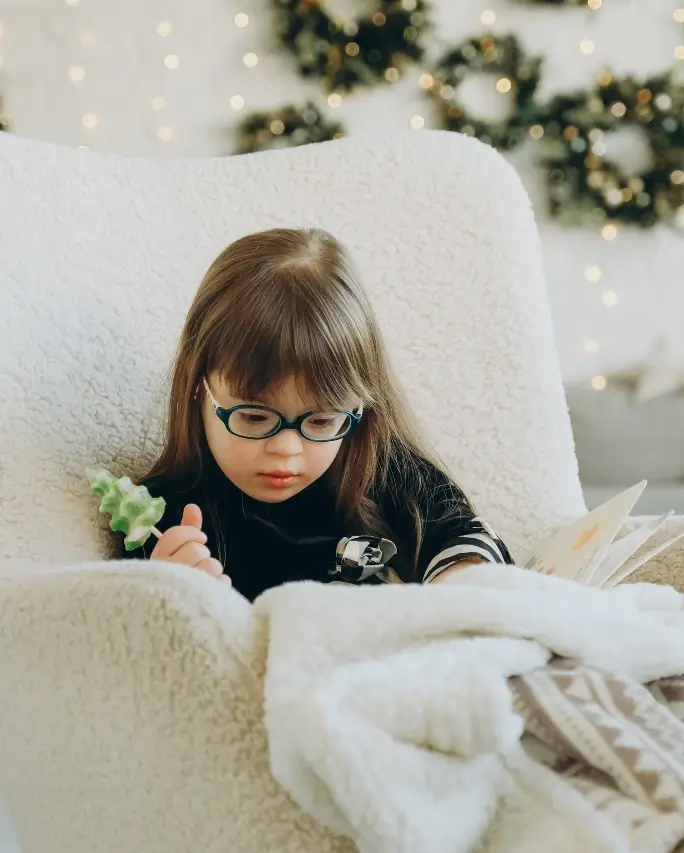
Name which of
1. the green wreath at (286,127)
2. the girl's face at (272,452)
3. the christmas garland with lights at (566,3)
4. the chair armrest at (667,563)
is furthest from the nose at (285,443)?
the christmas garland with lights at (566,3)

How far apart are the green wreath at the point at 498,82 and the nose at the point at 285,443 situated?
4.59 feet

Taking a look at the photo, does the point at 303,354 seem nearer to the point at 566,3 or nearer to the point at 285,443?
the point at 285,443

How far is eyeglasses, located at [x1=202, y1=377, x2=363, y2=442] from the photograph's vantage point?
2.45 feet

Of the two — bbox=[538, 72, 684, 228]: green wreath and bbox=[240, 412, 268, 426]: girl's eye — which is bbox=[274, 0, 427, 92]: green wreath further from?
bbox=[240, 412, 268, 426]: girl's eye

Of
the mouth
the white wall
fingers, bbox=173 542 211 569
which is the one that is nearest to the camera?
fingers, bbox=173 542 211 569

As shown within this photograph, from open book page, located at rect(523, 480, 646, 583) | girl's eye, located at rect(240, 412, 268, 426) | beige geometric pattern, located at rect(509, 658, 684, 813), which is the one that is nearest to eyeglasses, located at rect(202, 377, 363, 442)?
girl's eye, located at rect(240, 412, 268, 426)

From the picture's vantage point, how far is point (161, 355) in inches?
36.9

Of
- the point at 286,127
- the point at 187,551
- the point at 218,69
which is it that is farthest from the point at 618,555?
the point at 218,69

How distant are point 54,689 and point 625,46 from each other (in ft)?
6.48

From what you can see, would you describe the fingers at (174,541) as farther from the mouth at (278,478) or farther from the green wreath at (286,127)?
the green wreath at (286,127)

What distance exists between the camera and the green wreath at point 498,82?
1.90 metres

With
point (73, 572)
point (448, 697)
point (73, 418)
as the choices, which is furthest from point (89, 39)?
point (448, 697)

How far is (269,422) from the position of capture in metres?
0.76

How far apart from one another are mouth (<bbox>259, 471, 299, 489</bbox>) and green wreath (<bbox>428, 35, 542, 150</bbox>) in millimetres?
1387
